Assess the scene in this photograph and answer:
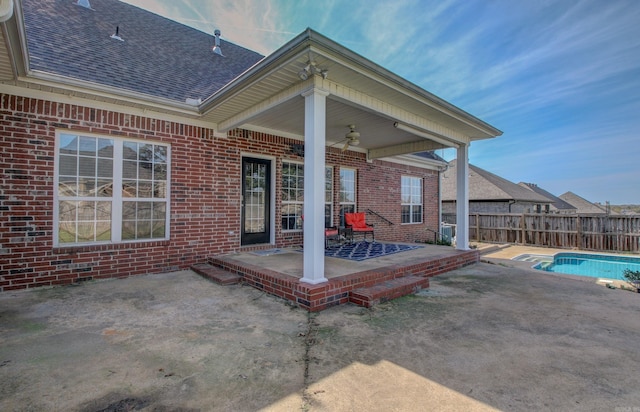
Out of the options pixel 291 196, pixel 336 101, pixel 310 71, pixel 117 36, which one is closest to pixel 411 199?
pixel 291 196

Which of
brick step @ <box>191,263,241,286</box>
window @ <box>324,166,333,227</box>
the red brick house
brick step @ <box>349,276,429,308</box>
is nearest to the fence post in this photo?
the red brick house

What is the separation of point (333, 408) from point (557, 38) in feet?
38.8

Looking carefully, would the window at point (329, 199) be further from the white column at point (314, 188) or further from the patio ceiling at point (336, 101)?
the white column at point (314, 188)

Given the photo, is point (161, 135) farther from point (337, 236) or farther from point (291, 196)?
point (337, 236)

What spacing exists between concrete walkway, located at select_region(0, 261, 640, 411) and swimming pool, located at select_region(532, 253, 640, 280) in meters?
7.10

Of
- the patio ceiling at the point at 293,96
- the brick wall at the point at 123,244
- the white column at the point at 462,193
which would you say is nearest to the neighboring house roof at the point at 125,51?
the patio ceiling at the point at 293,96

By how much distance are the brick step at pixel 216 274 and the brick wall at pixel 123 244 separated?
29 centimetres

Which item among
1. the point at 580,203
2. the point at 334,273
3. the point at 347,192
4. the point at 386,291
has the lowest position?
the point at 386,291

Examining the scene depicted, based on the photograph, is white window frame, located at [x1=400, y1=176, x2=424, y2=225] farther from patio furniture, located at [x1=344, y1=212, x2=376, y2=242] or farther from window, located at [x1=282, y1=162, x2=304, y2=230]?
window, located at [x1=282, y1=162, x2=304, y2=230]

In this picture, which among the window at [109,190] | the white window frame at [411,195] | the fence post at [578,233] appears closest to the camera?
the window at [109,190]

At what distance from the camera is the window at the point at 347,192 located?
8656 mm

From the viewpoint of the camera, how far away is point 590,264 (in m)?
10.5

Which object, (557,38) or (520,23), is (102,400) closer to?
(520,23)

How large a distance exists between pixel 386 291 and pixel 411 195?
7.52m
